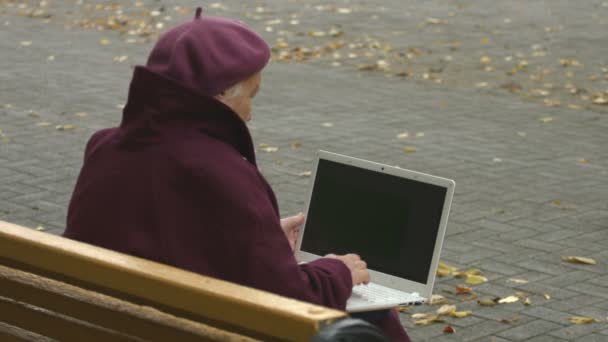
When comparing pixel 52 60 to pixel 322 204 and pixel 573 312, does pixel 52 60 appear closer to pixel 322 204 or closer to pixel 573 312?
pixel 573 312

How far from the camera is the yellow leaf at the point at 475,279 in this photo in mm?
6398

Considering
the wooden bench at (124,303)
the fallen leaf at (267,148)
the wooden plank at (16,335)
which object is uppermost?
the wooden bench at (124,303)

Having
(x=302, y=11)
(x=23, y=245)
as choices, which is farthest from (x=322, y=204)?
(x=302, y=11)

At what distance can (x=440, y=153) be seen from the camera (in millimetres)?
9461

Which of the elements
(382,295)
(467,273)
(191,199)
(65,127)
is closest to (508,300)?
(467,273)

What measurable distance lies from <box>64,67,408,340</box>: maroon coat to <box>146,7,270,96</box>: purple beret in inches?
2.6

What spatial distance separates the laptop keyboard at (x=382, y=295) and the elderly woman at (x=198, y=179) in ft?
0.85

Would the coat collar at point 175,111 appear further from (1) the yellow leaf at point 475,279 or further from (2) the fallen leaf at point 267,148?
(2) the fallen leaf at point 267,148

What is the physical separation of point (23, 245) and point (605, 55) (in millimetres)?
12080

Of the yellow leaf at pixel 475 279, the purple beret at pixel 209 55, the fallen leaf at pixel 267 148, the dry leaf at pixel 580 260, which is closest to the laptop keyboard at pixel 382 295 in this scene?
the purple beret at pixel 209 55

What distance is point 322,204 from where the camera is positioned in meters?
3.71

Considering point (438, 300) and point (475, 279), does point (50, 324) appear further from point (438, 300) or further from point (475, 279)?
point (475, 279)

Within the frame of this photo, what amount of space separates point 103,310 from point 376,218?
3.51ft

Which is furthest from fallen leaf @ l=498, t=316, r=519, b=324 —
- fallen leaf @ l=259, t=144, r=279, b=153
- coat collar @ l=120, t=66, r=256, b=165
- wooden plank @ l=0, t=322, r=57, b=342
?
fallen leaf @ l=259, t=144, r=279, b=153
